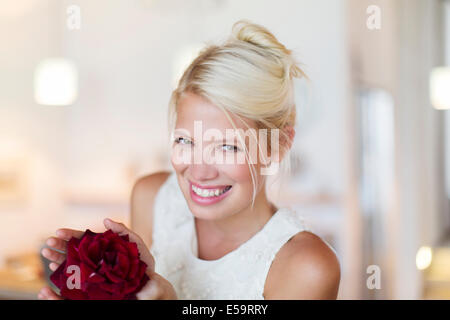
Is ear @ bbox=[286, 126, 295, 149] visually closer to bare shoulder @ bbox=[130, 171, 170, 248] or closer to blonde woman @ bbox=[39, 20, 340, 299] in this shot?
blonde woman @ bbox=[39, 20, 340, 299]

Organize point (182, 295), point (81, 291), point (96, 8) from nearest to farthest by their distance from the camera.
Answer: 1. point (81, 291)
2. point (182, 295)
3. point (96, 8)

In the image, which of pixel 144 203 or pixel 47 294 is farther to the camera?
pixel 144 203

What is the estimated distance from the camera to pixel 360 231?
4.47 feet

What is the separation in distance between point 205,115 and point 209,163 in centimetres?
5

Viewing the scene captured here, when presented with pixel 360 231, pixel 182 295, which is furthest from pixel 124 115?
pixel 182 295

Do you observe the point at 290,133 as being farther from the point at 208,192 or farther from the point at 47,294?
the point at 47,294

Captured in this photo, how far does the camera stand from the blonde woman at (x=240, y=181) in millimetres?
514

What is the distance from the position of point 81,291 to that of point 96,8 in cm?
41

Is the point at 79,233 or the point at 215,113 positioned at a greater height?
the point at 215,113

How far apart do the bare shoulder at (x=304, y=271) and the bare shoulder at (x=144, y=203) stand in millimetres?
207

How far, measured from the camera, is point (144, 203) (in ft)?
2.27

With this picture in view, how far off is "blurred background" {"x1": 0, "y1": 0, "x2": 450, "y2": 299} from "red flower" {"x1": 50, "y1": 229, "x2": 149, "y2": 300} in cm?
12

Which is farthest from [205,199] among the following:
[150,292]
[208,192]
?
[150,292]

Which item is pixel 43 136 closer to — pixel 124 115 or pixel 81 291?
pixel 124 115
